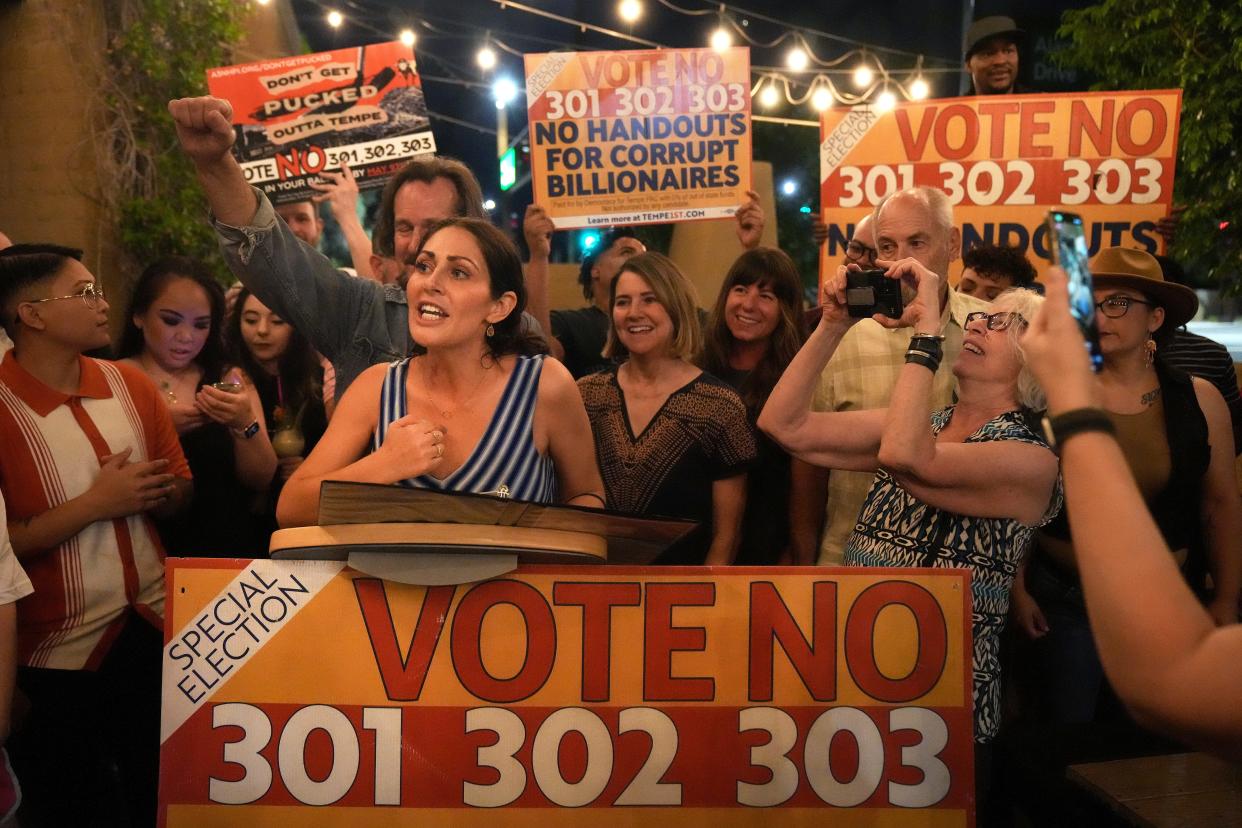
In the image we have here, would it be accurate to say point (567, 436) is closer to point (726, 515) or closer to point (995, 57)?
point (726, 515)

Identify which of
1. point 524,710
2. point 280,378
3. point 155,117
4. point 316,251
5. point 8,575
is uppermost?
point 155,117

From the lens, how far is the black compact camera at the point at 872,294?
2.74 m

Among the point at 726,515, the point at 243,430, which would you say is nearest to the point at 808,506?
the point at 726,515

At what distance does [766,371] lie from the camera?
3.95 m

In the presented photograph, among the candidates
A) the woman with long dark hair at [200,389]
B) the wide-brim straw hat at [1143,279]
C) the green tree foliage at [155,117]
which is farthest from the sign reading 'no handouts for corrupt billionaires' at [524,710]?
the green tree foliage at [155,117]

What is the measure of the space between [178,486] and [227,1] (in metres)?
6.52

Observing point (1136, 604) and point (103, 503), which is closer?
point (1136, 604)

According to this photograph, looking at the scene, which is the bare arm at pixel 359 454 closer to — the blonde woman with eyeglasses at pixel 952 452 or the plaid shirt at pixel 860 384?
the blonde woman with eyeglasses at pixel 952 452

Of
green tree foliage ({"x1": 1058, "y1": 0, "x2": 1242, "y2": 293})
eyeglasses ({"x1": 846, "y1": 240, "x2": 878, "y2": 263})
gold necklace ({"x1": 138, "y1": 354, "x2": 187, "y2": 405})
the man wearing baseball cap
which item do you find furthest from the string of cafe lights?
gold necklace ({"x1": 138, "y1": 354, "x2": 187, "y2": 405})

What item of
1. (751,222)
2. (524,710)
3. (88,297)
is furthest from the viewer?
(751,222)

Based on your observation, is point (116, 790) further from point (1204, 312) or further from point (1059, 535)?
point (1204, 312)

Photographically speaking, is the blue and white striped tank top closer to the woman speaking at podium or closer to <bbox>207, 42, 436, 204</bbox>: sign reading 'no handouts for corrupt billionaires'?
the woman speaking at podium

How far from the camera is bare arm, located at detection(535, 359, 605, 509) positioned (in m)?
→ 2.59

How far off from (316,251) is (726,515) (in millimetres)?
1497
